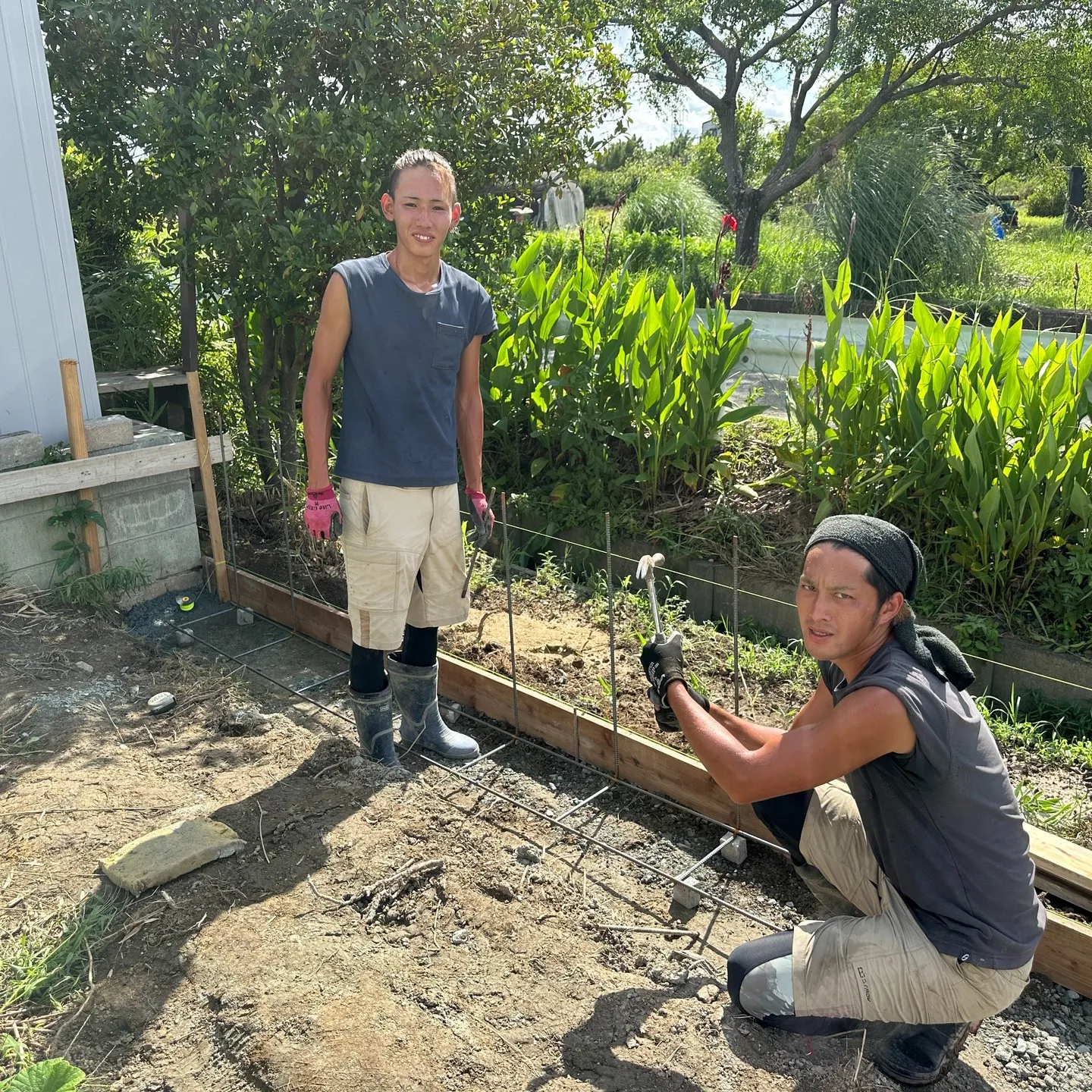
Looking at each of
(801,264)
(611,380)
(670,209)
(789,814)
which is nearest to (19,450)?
(611,380)

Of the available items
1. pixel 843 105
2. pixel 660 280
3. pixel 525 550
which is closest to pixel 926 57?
pixel 843 105

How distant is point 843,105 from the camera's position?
66.0ft

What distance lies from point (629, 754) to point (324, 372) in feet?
5.18

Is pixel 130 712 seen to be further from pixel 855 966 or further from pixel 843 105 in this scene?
pixel 843 105

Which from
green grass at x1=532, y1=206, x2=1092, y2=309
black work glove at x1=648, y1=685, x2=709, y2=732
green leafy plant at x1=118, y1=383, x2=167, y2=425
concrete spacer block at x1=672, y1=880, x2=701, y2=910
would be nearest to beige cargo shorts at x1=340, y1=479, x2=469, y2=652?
black work glove at x1=648, y1=685, x2=709, y2=732

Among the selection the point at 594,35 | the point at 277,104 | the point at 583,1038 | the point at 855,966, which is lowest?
the point at 583,1038

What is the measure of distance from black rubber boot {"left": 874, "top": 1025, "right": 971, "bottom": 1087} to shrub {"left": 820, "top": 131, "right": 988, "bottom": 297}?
884 centimetres

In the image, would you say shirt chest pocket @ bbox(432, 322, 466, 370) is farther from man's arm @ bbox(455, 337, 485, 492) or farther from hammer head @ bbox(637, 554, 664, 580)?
hammer head @ bbox(637, 554, 664, 580)

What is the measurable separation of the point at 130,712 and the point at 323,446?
1369mm

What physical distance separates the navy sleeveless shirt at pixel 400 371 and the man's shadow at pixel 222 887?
39.5 inches

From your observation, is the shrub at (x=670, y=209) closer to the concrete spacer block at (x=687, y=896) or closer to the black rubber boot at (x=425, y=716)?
the black rubber boot at (x=425, y=716)

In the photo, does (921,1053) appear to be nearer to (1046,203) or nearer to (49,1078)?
(49,1078)

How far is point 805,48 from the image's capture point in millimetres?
16578

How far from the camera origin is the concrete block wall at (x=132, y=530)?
4254 mm
